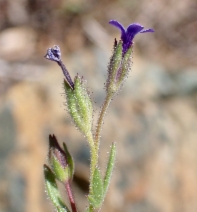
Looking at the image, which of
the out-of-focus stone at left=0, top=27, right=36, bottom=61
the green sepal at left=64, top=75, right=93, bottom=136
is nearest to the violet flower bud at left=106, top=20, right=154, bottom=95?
the green sepal at left=64, top=75, right=93, bottom=136

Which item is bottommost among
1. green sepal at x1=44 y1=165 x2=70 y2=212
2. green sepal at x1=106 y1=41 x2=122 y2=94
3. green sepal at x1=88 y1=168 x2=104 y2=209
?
green sepal at x1=88 y1=168 x2=104 y2=209

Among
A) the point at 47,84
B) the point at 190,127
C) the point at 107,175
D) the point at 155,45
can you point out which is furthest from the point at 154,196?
the point at 155,45

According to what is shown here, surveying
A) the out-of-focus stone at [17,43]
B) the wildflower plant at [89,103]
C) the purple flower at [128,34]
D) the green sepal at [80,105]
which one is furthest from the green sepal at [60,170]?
the out-of-focus stone at [17,43]

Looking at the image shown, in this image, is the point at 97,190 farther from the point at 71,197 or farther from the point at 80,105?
the point at 80,105

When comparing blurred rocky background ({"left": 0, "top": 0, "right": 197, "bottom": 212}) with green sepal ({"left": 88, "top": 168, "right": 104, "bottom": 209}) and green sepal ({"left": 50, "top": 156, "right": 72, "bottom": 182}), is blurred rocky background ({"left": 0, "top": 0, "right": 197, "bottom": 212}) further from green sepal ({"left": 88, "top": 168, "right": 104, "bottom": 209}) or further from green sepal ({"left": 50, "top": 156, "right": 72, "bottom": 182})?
green sepal ({"left": 88, "top": 168, "right": 104, "bottom": 209})

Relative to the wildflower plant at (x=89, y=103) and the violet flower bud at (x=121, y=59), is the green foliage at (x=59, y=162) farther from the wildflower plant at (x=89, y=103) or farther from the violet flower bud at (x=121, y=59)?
the violet flower bud at (x=121, y=59)

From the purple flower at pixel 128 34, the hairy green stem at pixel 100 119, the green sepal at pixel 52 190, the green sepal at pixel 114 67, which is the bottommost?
the green sepal at pixel 52 190
